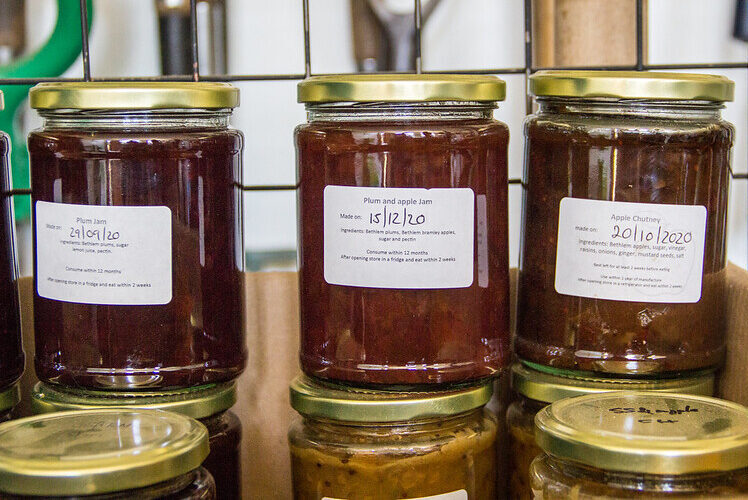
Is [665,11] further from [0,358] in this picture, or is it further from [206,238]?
[0,358]

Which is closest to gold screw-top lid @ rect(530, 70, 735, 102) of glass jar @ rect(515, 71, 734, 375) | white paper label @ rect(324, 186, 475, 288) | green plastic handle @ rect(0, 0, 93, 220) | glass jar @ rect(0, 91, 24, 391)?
glass jar @ rect(515, 71, 734, 375)

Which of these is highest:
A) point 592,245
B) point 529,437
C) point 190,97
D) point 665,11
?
point 665,11

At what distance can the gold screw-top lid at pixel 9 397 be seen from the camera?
82 centimetres

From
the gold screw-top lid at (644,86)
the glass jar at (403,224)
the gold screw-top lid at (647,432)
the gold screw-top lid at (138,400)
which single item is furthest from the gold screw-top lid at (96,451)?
the gold screw-top lid at (644,86)

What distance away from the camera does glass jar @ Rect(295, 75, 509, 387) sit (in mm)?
724

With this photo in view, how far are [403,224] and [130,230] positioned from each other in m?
0.23

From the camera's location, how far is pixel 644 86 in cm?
75

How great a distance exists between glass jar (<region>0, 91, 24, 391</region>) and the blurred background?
526 mm

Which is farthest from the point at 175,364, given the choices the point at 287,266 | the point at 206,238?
the point at 287,266

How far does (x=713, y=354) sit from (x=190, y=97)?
0.52 metres

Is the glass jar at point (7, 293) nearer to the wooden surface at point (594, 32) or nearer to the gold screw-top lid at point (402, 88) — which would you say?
the gold screw-top lid at point (402, 88)

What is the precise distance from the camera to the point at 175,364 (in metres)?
0.78

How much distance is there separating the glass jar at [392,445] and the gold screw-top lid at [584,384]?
0.05m

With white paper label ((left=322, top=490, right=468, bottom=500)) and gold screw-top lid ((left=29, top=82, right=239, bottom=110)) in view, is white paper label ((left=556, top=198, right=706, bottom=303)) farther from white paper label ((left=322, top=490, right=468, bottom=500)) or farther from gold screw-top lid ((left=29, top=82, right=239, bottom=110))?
gold screw-top lid ((left=29, top=82, right=239, bottom=110))
